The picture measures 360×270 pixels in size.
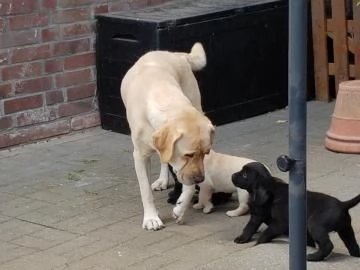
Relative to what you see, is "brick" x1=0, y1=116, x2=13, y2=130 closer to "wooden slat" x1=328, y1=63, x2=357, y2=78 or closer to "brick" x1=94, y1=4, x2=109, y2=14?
"brick" x1=94, y1=4, x2=109, y2=14

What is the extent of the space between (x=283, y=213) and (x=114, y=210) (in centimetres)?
149

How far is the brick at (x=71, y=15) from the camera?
8.95 metres

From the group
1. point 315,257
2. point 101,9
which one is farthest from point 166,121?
point 101,9

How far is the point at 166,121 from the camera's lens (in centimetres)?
619

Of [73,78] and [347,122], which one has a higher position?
[73,78]

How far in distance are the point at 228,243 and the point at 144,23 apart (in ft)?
10.4

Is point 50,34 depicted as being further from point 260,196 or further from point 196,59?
point 260,196

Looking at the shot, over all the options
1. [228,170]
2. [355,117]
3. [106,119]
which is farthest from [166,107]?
[106,119]

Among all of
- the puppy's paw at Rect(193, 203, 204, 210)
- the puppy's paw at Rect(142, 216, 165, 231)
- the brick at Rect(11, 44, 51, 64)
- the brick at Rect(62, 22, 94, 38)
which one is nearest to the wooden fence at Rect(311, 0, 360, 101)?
the brick at Rect(62, 22, 94, 38)

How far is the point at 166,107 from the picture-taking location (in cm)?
632

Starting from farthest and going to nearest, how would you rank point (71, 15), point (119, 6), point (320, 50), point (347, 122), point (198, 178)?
point (320, 50) < point (119, 6) < point (71, 15) < point (347, 122) < point (198, 178)

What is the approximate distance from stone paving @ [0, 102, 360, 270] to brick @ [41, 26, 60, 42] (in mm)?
922

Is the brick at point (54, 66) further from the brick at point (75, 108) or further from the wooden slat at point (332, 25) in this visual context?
the wooden slat at point (332, 25)

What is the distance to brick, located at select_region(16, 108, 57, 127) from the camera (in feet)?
29.0
